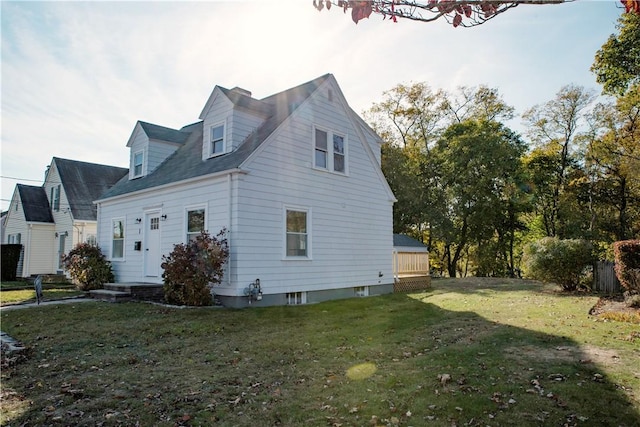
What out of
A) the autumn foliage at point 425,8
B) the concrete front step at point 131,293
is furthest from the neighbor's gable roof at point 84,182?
the autumn foliage at point 425,8

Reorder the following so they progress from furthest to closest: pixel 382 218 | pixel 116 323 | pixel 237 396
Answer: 1. pixel 382 218
2. pixel 116 323
3. pixel 237 396

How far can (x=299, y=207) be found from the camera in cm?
1263

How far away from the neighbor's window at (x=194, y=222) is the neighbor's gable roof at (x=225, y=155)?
3.43 ft

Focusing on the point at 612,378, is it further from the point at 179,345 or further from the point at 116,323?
the point at 116,323

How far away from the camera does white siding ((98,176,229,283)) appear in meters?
11.6

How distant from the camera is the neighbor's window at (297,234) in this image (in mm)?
12420

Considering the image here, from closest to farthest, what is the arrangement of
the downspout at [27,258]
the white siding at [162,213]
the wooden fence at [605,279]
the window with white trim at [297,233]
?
the white siding at [162,213] → the window with white trim at [297,233] → the wooden fence at [605,279] → the downspout at [27,258]

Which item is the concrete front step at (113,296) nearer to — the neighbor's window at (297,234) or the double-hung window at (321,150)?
the neighbor's window at (297,234)

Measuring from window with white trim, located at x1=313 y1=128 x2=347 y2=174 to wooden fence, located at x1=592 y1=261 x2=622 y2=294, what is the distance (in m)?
9.53

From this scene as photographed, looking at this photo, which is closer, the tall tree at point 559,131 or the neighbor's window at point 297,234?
the neighbor's window at point 297,234

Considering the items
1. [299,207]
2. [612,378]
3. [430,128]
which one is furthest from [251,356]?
[430,128]

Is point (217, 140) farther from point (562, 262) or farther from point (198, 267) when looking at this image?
point (562, 262)

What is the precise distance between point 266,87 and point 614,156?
61.5ft

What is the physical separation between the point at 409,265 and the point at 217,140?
9.23 metres
